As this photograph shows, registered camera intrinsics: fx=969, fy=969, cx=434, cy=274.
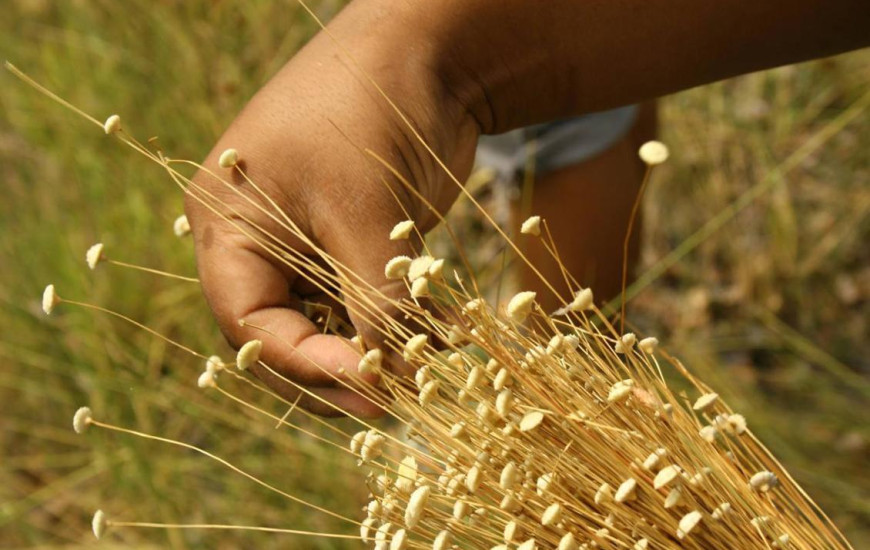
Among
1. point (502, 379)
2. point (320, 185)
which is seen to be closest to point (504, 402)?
point (502, 379)

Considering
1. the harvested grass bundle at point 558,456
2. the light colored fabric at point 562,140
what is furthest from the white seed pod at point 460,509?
the light colored fabric at point 562,140

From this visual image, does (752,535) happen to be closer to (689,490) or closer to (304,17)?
(689,490)

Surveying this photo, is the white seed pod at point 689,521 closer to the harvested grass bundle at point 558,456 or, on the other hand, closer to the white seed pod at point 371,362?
the harvested grass bundle at point 558,456

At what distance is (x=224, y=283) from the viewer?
0.72 metres

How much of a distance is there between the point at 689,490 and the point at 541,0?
14.7 inches

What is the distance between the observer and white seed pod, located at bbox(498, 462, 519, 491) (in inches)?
22.6

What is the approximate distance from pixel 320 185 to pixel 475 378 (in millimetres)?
213

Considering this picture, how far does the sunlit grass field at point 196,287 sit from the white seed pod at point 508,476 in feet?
2.91

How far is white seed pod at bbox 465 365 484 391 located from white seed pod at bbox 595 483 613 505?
0.32 ft

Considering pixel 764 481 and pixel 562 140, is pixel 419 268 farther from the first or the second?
pixel 562 140

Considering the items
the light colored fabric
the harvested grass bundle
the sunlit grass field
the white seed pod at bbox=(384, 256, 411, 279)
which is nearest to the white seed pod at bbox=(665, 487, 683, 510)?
the harvested grass bundle

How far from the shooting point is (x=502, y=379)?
587 millimetres

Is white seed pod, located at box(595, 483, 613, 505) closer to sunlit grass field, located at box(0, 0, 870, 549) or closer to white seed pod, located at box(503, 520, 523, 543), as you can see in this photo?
white seed pod, located at box(503, 520, 523, 543)

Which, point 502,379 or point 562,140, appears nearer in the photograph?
point 502,379
